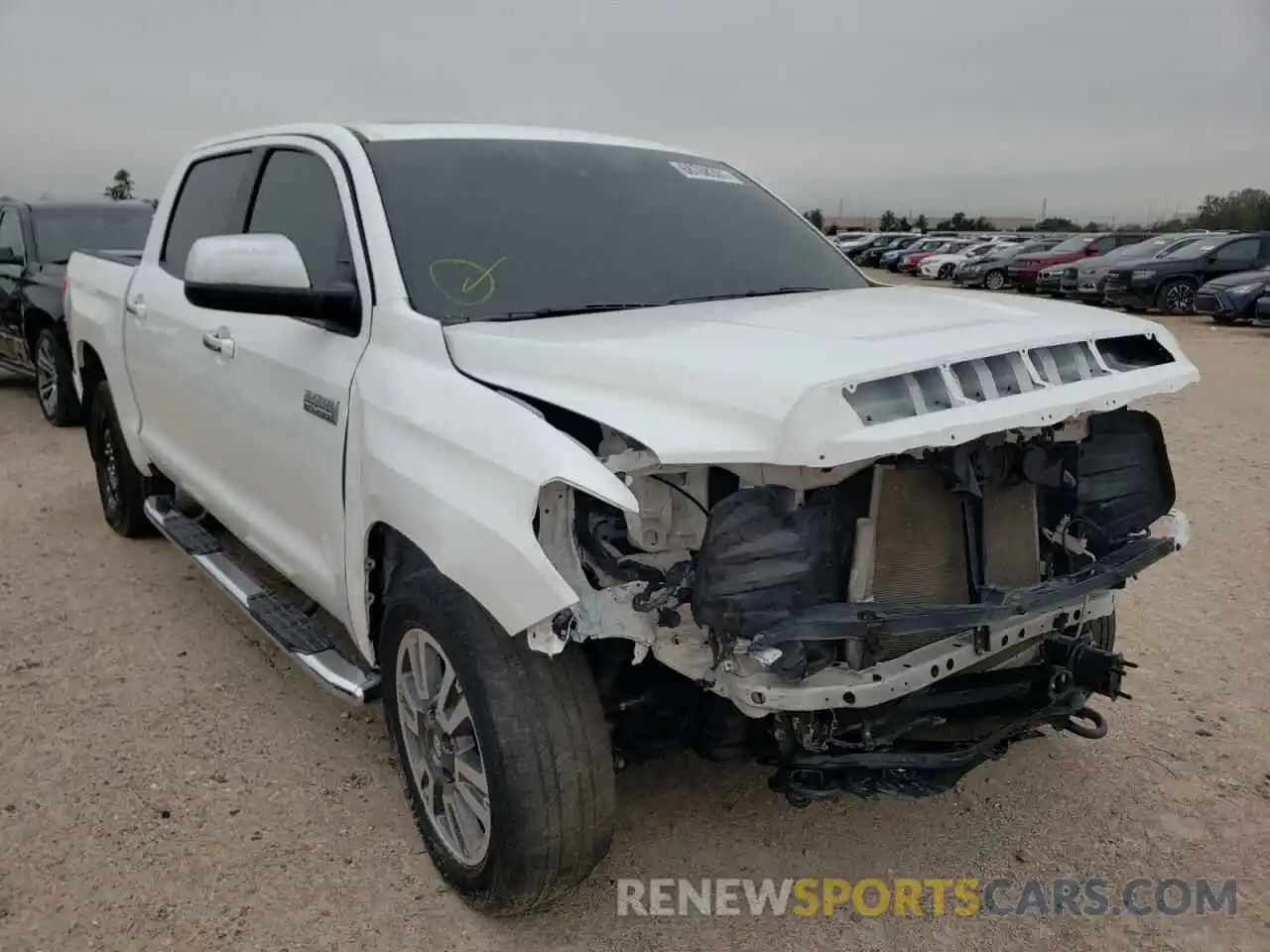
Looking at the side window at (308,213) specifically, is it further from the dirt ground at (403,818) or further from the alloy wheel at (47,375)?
the alloy wheel at (47,375)

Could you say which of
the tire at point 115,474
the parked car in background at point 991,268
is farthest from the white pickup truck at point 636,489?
the parked car in background at point 991,268

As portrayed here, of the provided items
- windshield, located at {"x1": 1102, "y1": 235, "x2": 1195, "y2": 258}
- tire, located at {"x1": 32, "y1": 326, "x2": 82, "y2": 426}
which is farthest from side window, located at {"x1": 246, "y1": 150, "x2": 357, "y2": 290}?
windshield, located at {"x1": 1102, "y1": 235, "x2": 1195, "y2": 258}

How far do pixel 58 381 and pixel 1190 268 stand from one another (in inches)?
725

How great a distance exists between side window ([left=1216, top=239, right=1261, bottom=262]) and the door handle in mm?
19996

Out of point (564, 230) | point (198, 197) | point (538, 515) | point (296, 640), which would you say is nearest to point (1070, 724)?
point (538, 515)

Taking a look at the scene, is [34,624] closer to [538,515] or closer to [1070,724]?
[538,515]

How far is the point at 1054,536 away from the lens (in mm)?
2893

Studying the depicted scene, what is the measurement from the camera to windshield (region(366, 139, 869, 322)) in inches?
122

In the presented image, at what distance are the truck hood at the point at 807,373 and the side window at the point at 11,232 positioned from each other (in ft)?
27.8

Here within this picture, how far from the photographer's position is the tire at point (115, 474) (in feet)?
17.8

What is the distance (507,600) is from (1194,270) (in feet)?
67.0

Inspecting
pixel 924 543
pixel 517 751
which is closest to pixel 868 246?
pixel 924 543
